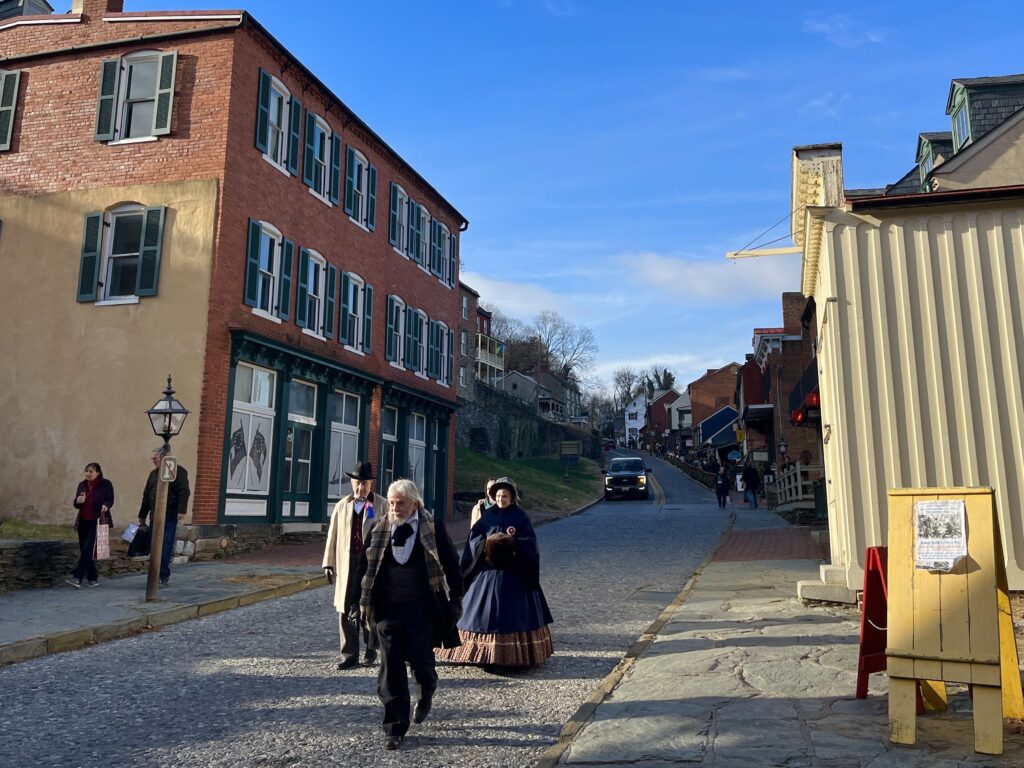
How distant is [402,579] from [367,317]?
17.6 m

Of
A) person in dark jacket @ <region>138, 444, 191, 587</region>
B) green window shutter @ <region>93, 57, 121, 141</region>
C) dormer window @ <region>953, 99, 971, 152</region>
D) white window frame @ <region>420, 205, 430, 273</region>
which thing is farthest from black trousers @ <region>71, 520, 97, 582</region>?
dormer window @ <region>953, 99, 971, 152</region>

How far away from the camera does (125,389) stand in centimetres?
1633

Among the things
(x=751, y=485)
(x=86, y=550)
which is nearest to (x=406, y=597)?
(x=86, y=550)

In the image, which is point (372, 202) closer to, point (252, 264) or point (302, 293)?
point (302, 293)

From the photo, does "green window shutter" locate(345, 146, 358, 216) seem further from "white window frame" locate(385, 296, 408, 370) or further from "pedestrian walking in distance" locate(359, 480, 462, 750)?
"pedestrian walking in distance" locate(359, 480, 462, 750)

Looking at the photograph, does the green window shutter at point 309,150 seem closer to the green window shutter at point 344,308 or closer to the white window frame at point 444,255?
the green window shutter at point 344,308

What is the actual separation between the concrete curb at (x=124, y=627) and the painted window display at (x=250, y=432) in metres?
5.00

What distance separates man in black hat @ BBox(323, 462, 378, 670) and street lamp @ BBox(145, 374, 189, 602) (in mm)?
4157

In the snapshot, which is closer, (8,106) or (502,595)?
(502,595)

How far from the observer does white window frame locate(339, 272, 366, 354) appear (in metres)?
21.3

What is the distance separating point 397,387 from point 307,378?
4433 mm

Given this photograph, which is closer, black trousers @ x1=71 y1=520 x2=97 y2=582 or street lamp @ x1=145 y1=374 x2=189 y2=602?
street lamp @ x1=145 y1=374 x2=189 y2=602

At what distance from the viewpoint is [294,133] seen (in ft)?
62.9

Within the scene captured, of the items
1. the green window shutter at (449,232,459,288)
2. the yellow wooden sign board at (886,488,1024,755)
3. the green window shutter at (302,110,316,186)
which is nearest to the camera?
the yellow wooden sign board at (886,488,1024,755)
